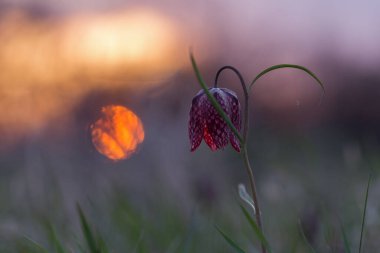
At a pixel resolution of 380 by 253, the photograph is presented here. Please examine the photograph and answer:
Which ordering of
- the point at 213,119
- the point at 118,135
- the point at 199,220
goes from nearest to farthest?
1. the point at 213,119
2. the point at 199,220
3. the point at 118,135

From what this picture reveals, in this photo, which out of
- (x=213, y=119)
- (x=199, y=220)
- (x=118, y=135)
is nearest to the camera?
(x=213, y=119)

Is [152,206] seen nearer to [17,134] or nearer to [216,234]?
[216,234]

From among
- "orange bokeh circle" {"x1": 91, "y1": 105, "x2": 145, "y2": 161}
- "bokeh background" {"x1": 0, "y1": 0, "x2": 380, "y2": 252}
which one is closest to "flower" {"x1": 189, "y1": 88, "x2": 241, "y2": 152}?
"bokeh background" {"x1": 0, "y1": 0, "x2": 380, "y2": 252}

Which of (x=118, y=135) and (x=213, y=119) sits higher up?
(x=213, y=119)

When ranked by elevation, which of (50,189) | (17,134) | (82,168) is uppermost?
(50,189)

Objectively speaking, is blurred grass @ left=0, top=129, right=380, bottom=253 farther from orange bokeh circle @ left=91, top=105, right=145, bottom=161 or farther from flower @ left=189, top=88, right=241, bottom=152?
orange bokeh circle @ left=91, top=105, right=145, bottom=161

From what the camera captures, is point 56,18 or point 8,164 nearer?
point 8,164

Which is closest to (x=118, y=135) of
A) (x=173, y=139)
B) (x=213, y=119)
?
(x=173, y=139)

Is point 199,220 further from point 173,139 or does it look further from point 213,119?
point 173,139

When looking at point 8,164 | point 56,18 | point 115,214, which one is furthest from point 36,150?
point 56,18
